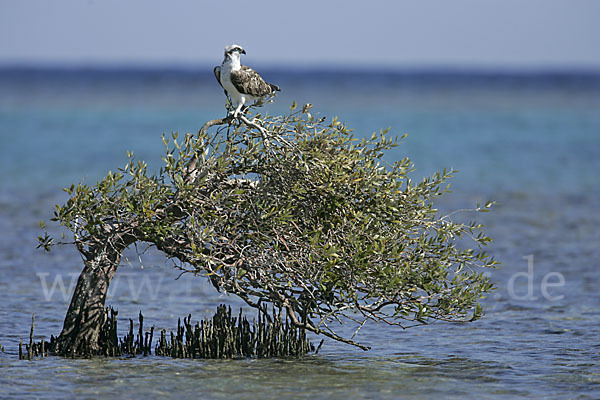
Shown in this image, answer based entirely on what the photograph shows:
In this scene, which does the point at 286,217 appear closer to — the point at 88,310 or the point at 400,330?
the point at 88,310

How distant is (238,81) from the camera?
10711 mm

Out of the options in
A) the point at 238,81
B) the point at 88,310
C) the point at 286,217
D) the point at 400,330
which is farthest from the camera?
the point at 400,330

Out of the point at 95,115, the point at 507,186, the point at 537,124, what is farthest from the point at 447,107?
the point at 507,186

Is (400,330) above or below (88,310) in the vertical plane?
below

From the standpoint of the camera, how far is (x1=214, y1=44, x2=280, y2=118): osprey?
10727mm

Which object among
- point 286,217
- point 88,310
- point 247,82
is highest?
point 247,82

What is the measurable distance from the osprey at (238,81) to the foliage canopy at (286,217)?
0.94 feet

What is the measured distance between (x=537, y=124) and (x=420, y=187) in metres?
57.2

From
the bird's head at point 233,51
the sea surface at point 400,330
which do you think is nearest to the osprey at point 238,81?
the bird's head at point 233,51

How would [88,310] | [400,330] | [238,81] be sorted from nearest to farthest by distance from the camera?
[238,81] < [88,310] < [400,330]

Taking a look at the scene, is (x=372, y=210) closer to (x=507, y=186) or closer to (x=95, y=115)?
(x=507, y=186)

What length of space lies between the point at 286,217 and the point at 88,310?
2806 mm

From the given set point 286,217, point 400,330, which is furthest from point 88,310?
point 400,330

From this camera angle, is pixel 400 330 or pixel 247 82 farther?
pixel 400 330
